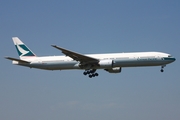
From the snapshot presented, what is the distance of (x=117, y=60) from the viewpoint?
59.3m

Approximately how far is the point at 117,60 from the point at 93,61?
3.77m

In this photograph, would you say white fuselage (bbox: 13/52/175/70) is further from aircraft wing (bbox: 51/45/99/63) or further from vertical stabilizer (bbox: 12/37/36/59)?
vertical stabilizer (bbox: 12/37/36/59)

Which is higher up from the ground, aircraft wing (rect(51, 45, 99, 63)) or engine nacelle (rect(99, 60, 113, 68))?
aircraft wing (rect(51, 45, 99, 63))

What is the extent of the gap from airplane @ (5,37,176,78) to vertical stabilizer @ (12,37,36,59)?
41 centimetres

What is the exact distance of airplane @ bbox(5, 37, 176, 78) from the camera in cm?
5866

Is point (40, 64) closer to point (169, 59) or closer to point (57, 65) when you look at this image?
point (57, 65)

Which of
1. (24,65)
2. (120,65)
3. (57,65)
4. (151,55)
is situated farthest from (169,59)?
(24,65)

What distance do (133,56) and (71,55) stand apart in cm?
911

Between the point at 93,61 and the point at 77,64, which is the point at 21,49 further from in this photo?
the point at 93,61

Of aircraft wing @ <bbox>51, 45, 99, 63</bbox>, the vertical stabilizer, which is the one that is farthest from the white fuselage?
the vertical stabilizer

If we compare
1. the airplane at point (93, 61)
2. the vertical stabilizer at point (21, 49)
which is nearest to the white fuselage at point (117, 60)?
the airplane at point (93, 61)

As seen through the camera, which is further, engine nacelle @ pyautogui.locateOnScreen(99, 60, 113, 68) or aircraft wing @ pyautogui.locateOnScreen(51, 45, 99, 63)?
engine nacelle @ pyautogui.locateOnScreen(99, 60, 113, 68)

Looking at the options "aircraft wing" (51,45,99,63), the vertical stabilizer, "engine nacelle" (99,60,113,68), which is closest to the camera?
"aircraft wing" (51,45,99,63)

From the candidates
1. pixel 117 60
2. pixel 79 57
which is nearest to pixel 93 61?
pixel 79 57
